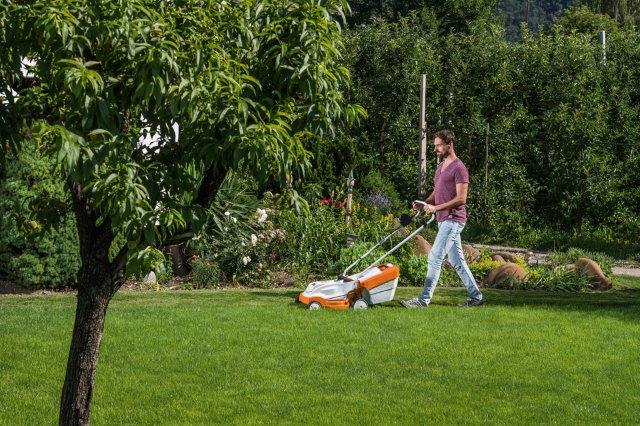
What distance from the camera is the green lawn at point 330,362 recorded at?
7.48 meters

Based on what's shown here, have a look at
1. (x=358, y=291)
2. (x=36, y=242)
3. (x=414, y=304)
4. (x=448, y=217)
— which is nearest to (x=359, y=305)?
(x=358, y=291)

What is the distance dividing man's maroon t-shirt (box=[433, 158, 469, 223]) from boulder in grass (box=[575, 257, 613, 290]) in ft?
9.95

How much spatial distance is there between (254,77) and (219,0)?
41cm

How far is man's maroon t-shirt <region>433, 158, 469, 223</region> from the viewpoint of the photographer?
1148cm

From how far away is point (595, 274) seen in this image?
14055mm

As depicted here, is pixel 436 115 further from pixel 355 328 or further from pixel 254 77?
pixel 254 77

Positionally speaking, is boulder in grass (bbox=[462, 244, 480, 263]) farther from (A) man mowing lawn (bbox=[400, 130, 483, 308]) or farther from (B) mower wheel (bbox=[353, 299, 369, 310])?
(B) mower wheel (bbox=[353, 299, 369, 310])


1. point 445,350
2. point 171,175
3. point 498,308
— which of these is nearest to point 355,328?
point 445,350

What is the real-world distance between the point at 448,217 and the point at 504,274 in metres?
2.56

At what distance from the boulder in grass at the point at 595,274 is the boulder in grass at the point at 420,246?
1.91 metres

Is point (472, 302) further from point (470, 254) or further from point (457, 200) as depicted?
point (470, 254)

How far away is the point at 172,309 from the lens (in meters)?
11.2

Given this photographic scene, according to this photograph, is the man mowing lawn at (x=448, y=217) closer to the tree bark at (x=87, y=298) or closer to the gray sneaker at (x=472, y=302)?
the gray sneaker at (x=472, y=302)

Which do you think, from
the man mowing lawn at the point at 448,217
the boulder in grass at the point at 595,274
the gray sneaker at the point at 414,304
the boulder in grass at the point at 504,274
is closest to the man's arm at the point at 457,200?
the man mowing lawn at the point at 448,217
